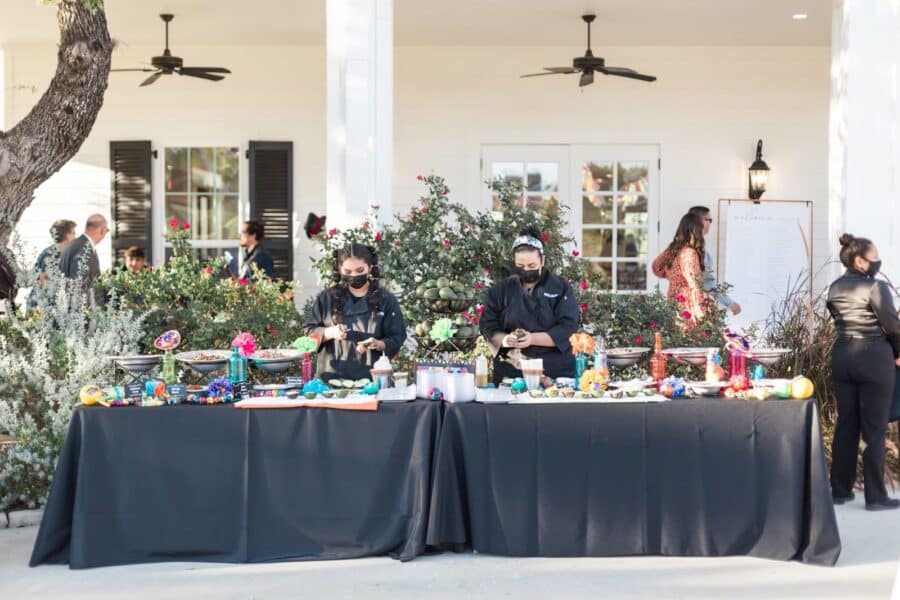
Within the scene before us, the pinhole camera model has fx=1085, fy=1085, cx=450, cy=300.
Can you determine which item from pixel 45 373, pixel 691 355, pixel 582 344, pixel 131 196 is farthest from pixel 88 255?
pixel 691 355

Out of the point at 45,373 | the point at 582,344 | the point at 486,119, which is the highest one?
the point at 486,119

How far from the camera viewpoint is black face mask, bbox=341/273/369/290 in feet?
18.4

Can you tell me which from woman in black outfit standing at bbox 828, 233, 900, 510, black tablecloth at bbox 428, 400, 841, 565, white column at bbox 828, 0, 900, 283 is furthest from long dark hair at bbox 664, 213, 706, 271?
black tablecloth at bbox 428, 400, 841, 565

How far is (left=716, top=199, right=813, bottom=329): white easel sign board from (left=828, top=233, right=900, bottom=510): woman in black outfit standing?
211 inches

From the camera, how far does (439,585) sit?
4672mm

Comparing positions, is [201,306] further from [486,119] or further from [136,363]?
[486,119]

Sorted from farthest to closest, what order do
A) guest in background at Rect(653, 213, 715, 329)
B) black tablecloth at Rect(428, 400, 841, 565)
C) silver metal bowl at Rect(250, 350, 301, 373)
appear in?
1. guest in background at Rect(653, 213, 715, 329)
2. silver metal bowl at Rect(250, 350, 301, 373)
3. black tablecloth at Rect(428, 400, 841, 565)

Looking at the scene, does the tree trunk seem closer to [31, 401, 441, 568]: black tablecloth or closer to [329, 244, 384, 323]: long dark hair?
[329, 244, 384, 323]: long dark hair

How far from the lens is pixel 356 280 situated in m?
5.62

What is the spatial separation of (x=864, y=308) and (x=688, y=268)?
2096 millimetres

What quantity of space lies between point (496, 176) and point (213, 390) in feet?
22.3

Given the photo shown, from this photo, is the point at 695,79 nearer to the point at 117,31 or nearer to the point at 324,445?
the point at 117,31

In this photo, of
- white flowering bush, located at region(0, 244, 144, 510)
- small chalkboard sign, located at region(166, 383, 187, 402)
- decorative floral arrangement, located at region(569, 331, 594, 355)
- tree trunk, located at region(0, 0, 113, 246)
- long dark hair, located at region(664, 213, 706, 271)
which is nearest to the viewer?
small chalkboard sign, located at region(166, 383, 187, 402)

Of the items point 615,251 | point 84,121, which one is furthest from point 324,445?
point 615,251
